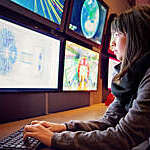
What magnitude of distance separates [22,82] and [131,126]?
56 centimetres

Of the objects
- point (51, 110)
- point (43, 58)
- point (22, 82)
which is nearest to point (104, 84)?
point (51, 110)

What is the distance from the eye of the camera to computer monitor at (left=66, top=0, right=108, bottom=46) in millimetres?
1198

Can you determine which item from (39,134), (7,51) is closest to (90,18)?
(7,51)

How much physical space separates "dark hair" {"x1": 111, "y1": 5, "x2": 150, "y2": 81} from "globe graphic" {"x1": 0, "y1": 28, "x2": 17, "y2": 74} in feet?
1.54

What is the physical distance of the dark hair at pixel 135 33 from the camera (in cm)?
61

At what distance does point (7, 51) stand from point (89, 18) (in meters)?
0.82

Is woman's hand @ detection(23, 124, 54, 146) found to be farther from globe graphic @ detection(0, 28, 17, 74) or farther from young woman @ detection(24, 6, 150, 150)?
globe graphic @ detection(0, 28, 17, 74)

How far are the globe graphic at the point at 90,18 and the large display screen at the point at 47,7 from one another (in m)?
0.27

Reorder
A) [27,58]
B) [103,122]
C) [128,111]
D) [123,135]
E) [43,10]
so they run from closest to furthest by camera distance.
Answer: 1. [123,135]
2. [128,111]
3. [103,122]
4. [27,58]
5. [43,10]

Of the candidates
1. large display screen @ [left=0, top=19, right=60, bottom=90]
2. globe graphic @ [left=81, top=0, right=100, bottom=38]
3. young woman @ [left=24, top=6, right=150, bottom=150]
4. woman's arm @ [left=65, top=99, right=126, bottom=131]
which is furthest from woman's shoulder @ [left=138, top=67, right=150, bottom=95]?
globe graphic @ [left=81, top=0, right=100, bottom=38]

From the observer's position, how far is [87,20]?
136 cm

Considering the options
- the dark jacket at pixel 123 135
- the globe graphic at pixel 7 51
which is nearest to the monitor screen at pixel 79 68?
the globe graphic at pixel 7 51

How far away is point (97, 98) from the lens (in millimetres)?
1821

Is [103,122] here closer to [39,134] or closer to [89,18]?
[39,134]
